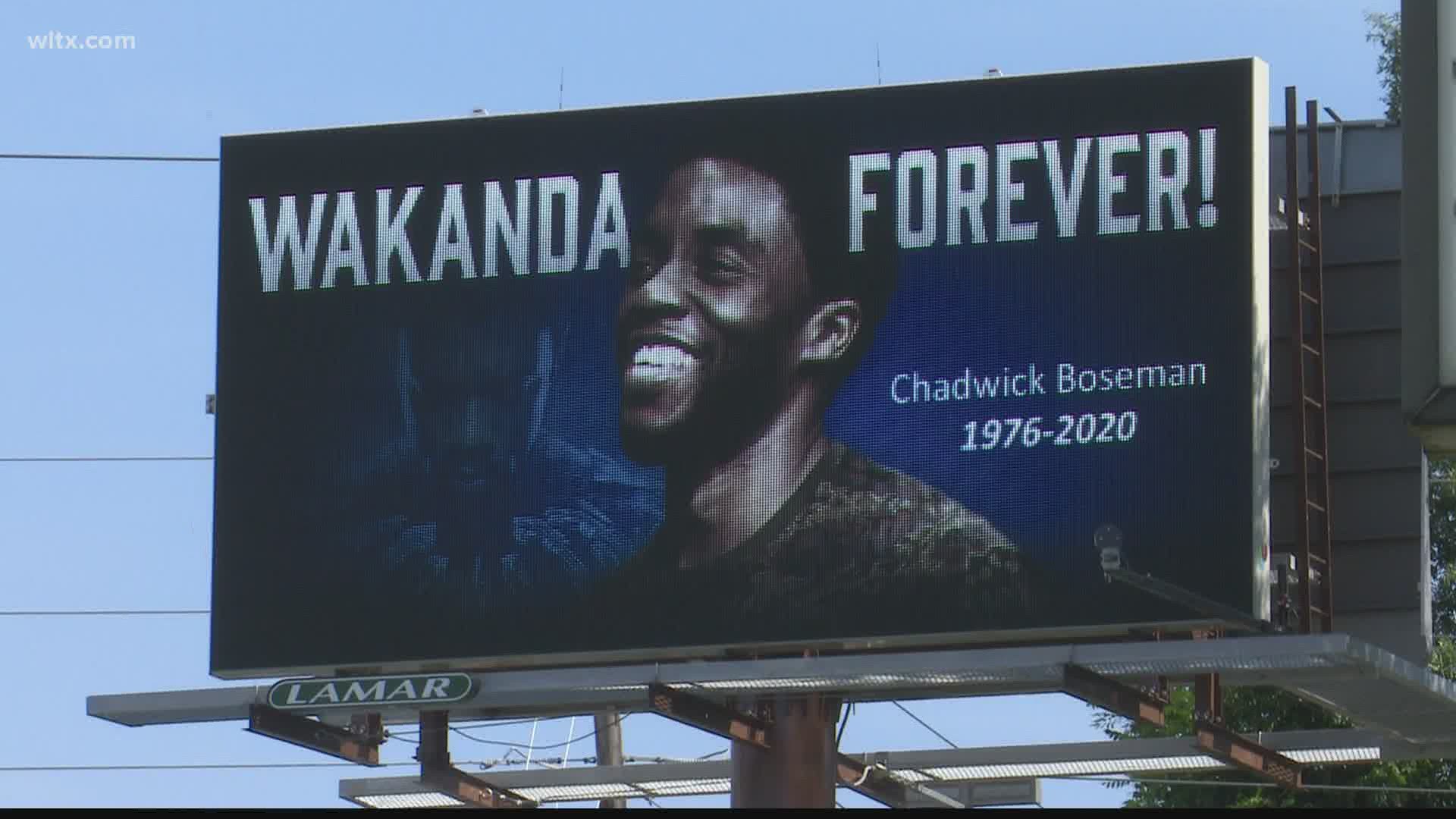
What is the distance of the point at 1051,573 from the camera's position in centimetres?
1705

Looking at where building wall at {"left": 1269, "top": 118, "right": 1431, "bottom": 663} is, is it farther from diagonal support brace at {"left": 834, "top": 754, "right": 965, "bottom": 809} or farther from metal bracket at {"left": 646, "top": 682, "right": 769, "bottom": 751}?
metal bracket at {"left": 646, "top": 682, "right": 769, "bottom": 751}

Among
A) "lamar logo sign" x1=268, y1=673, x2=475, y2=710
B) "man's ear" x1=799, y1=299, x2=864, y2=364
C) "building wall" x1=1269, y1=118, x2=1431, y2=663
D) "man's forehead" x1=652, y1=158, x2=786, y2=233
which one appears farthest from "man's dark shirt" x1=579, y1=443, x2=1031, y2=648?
"building wall" x1=1269, y1=118, x2=1431, y2=663

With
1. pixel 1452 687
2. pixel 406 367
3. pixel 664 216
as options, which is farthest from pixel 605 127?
pixel 1452 687

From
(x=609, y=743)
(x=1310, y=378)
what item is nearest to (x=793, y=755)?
(x=1310, y=378)

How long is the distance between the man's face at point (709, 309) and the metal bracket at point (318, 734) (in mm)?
2454

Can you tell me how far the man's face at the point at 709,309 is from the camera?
17.8 meters

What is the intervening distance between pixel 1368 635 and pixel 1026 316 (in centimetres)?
256

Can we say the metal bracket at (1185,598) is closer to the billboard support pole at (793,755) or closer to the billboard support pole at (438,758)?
the billboard support pole at (793,755)

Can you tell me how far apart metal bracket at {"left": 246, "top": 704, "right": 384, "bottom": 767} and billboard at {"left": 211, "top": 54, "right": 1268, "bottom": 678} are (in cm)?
34

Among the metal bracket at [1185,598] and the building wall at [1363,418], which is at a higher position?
the building wall at [1363,418]

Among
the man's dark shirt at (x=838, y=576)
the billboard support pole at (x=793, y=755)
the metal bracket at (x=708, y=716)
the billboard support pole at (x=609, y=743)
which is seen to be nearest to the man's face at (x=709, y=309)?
the man's dark shirt at (x=838, y=576)

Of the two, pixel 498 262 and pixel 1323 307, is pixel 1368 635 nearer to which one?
pixel 1323 307

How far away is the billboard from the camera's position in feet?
56.2

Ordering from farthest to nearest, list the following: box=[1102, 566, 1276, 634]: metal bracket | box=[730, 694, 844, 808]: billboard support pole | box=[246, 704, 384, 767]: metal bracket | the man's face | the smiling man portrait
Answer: box=[246, 704, 384, 767]: metal bracket < box=[730, 694, 844, 808]: billboard support pole < the man's face < the smiling man portrait < box=[1102, 566, 1276, 634]: metal bracket
